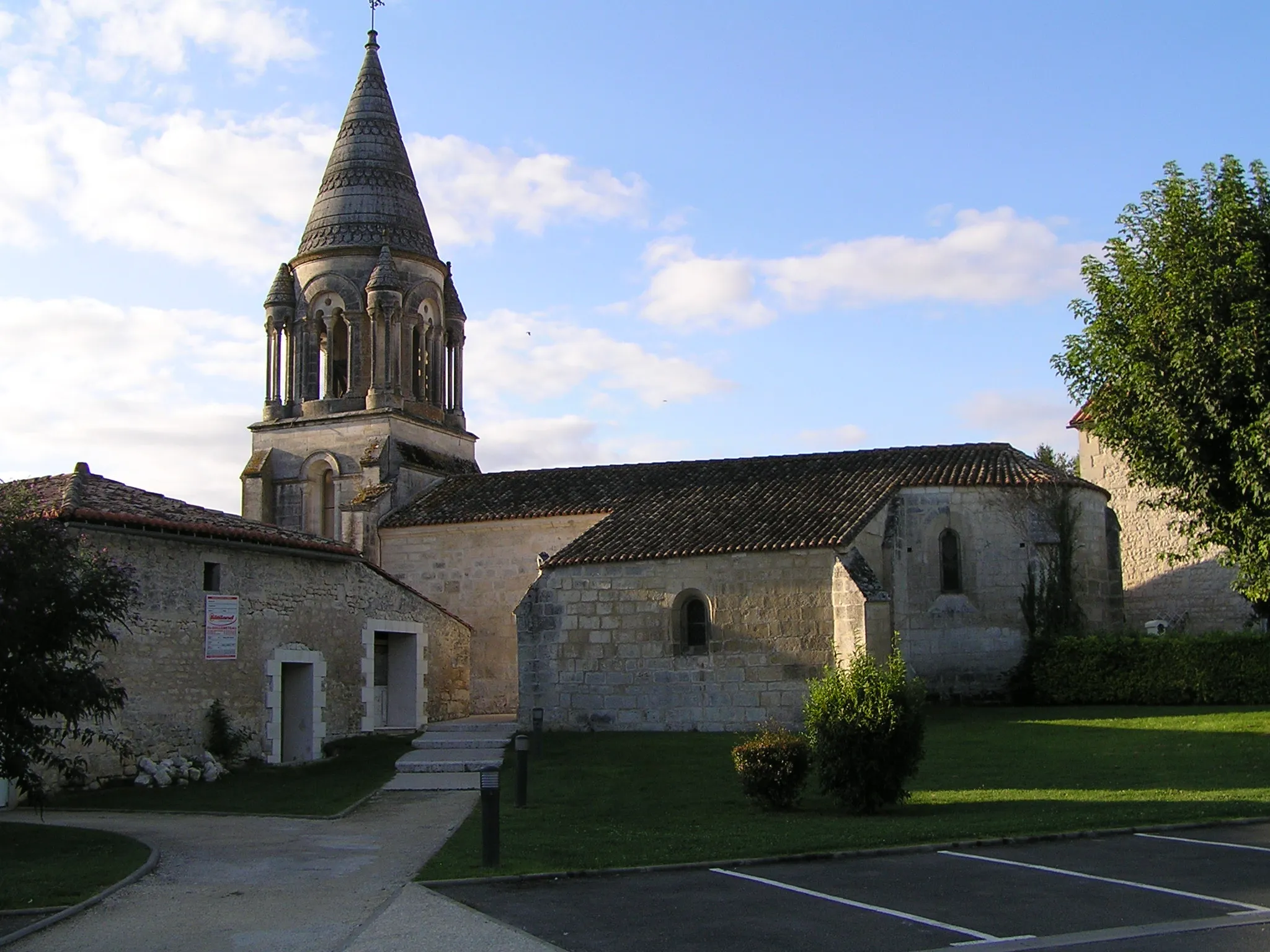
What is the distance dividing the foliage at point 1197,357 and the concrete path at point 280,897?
10012 mm

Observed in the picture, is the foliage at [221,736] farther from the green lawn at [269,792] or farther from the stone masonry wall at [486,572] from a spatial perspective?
the stone masonry wall at [486,572]

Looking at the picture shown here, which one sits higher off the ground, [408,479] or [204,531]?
[408,479]

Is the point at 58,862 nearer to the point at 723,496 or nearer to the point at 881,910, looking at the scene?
the point at 881,910

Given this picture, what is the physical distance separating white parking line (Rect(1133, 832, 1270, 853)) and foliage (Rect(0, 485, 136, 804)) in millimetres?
10850

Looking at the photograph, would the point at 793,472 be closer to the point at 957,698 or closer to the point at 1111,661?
the point at 957,698

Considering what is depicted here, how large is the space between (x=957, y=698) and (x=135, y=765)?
53.7 ft

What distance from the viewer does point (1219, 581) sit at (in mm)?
31500

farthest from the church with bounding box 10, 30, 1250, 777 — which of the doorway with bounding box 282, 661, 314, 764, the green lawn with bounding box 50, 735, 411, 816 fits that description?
the green lawn with bounding box 50, 735, 411, 816

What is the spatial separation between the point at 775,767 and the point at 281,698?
1074 cm

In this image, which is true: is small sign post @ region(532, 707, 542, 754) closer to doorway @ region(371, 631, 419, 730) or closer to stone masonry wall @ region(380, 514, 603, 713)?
doorway @ region(371, 631, 419, 730)

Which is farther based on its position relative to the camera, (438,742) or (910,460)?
(910,460)

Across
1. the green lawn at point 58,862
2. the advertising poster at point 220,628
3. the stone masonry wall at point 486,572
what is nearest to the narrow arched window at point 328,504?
the stone masonry wall at point 486,572

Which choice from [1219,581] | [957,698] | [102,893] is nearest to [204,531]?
[102,893]

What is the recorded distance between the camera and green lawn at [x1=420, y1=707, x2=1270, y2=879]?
493 inches
